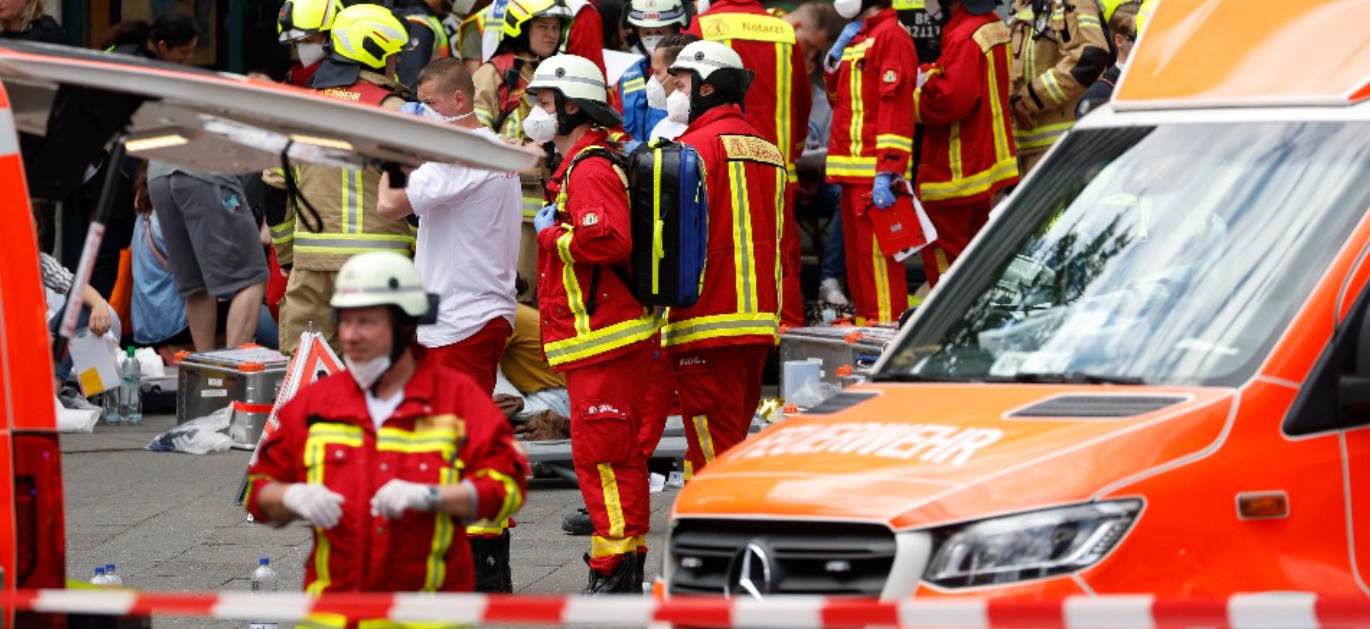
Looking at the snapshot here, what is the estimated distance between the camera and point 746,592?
587 centimetres

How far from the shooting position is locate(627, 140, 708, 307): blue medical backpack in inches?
355

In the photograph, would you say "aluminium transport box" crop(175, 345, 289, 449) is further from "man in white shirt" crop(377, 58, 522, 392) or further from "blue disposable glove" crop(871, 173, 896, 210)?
"man in white shirt" crop(377, 58, 522, 392)

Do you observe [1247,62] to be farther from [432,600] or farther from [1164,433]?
[432,600]

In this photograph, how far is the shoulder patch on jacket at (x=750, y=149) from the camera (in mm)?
9758

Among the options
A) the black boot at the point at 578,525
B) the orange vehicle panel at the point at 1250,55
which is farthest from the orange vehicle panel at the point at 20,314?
the black boot at the point at 578,525

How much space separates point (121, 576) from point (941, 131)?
18.4 feet

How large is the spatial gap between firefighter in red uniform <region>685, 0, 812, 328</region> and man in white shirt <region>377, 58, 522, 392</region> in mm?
4041

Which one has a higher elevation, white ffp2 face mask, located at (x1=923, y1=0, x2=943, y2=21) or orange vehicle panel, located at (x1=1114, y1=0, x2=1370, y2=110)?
white ffp2 face mask, located at (x1=923, y1=0, x2=943, y2=21)

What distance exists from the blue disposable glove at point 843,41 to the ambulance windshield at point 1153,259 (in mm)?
6525

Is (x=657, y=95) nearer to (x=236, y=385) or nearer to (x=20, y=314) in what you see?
(x=236, y=385)

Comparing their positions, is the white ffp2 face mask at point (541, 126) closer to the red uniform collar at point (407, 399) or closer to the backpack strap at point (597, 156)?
the backpack strap at point (597, 156)

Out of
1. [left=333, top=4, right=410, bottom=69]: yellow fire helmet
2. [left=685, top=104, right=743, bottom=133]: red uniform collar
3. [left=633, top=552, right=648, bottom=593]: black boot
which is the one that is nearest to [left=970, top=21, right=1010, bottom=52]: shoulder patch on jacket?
[left=685, top=104, right=743, bottom=133]: red uniform collar

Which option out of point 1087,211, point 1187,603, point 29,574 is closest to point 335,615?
point 29,574

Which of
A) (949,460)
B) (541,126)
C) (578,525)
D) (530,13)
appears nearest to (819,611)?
(949,460)
